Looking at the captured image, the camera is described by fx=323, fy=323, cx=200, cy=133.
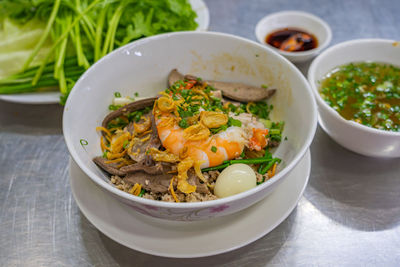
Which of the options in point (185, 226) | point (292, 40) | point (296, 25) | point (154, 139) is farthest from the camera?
point (296, 25)

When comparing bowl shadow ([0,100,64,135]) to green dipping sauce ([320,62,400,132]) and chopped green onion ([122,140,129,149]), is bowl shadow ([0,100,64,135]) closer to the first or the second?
chopped green onion ([122,140,129,149])

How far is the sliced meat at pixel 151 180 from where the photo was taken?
1.57 m

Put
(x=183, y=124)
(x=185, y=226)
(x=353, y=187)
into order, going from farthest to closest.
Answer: (x=353, y=187)
(x=183, y=124)
(x=185, y=226)

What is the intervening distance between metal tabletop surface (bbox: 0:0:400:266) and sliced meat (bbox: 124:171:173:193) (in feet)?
1.24

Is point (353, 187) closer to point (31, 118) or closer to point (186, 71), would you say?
point (186, 71)

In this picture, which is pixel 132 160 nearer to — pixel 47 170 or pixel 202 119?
pixel 202 119

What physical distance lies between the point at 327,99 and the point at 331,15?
5.38 ft

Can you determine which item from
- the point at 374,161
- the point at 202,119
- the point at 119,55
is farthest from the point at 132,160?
the point at 374,161

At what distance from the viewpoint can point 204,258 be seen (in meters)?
1.66

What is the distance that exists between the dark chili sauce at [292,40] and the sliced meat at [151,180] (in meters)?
1.68

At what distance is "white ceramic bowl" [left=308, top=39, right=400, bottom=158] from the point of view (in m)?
1.76

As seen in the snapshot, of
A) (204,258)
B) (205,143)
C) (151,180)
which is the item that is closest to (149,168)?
(151,180)

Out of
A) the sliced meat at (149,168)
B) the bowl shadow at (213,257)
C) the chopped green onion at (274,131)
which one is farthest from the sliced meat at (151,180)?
the chopped green onion at (274,131)

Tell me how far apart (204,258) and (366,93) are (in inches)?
59.9
